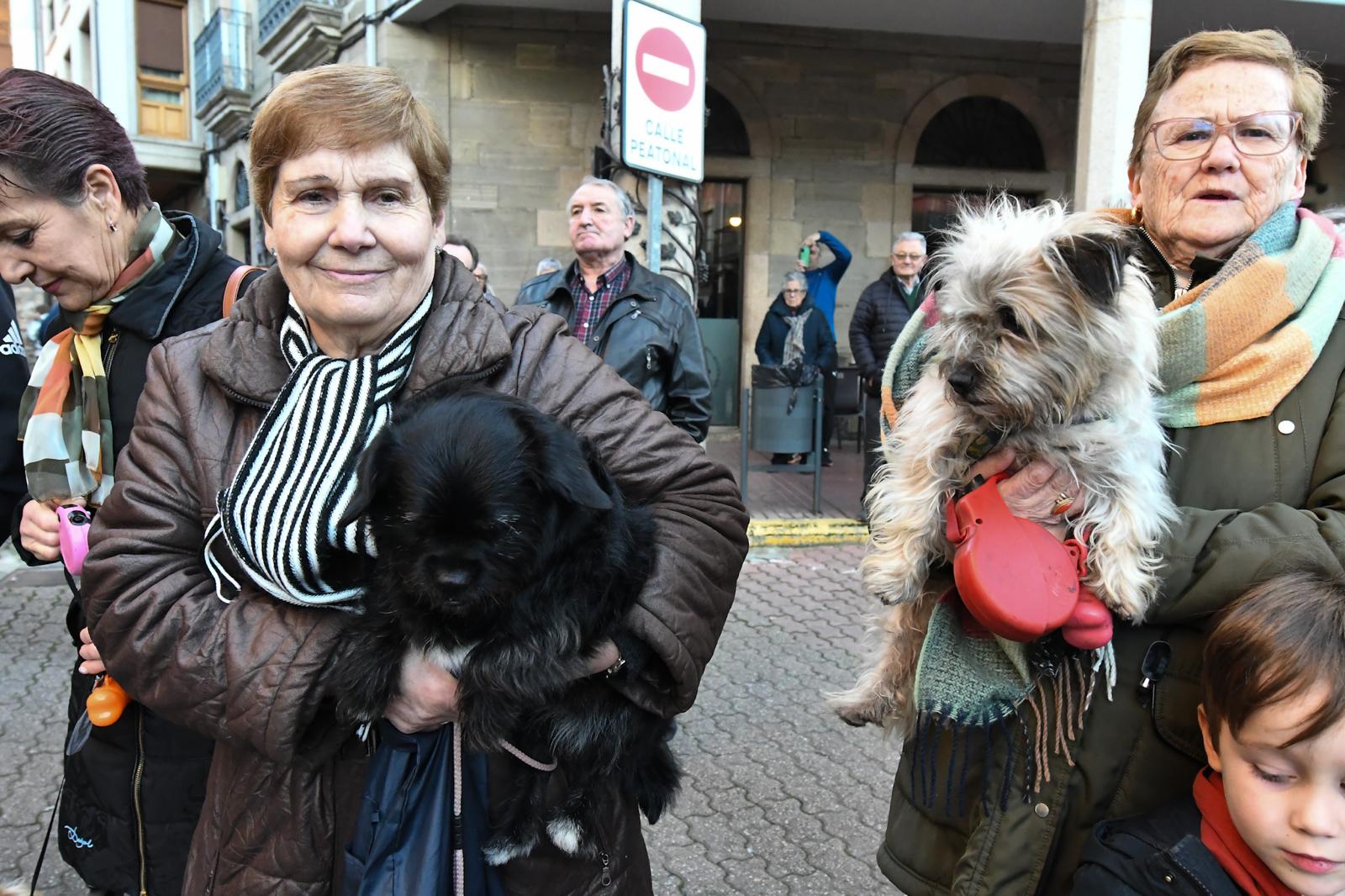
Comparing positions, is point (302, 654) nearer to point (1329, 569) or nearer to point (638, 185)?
point (1329, 569)

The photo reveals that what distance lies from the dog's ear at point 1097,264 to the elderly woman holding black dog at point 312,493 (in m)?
0.82

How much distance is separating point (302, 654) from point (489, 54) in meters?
11.2

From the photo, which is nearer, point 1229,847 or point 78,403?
point 1229,847

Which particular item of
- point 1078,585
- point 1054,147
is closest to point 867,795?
point 1078,585

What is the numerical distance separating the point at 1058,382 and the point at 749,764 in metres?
3.01

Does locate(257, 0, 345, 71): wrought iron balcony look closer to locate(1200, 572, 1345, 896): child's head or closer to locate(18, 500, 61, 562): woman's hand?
locate(18, 500, 61, 562): woman's hand

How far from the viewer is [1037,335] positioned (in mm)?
1812

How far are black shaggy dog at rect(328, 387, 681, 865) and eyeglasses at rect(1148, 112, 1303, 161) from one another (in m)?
1.36

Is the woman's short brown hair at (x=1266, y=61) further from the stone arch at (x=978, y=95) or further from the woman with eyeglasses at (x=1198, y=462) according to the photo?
the stone arch at (x=978, y=95)

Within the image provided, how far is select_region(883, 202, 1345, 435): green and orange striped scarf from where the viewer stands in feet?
5.54

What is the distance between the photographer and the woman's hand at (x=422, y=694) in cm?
165

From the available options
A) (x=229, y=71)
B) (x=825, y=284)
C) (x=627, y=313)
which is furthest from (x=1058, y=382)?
(x=229, y=71)

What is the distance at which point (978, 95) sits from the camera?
13211 mm

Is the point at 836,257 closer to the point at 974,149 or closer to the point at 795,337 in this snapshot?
the point at 795,337
